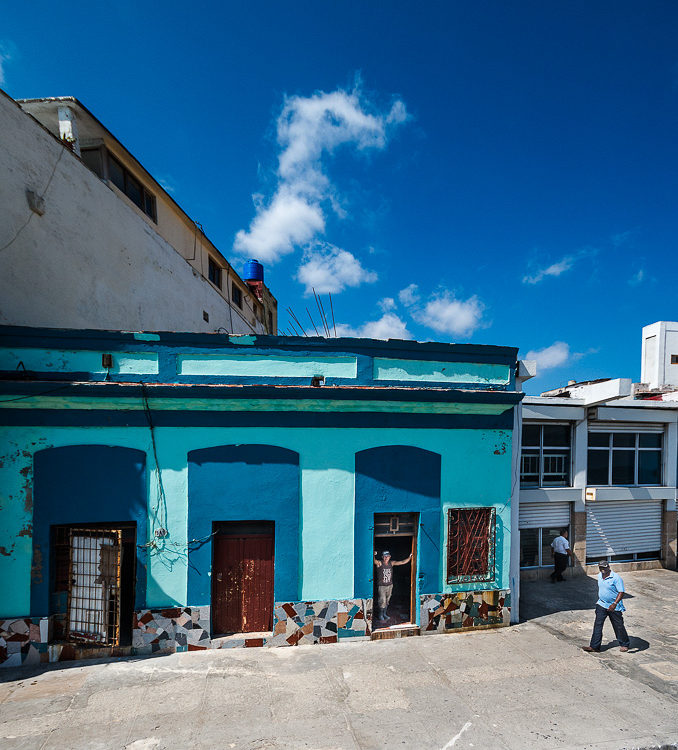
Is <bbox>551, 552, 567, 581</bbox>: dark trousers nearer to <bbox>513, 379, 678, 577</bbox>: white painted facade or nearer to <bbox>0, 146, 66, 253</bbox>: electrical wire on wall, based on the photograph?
<bbox>513, 379, 678, 577</bbox>: white painted facade

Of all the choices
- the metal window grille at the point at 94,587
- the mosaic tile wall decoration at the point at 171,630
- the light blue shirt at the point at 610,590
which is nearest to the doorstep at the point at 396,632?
the mosaic tile wall decoration at the point at 171,630

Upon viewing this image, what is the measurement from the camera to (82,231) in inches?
354

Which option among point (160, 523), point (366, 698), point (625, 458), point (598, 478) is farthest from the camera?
point (625, 458)

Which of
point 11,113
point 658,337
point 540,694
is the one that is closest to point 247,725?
point 540,694

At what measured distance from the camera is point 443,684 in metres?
5.96

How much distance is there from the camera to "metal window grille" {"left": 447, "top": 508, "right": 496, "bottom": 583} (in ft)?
25.0

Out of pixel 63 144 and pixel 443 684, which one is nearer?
pixel 443 684

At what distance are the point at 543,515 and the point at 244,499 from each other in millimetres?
8557

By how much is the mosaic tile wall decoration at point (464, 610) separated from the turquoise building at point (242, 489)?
3cm

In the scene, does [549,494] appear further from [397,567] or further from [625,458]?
[397,567]

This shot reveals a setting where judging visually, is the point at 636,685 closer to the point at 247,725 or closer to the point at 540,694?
the point at 540,694

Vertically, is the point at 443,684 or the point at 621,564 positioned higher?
the point at 443,684

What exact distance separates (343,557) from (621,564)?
31.8 ft

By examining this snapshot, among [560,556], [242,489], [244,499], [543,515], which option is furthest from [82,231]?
[560,556]
